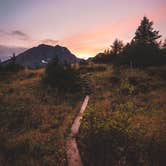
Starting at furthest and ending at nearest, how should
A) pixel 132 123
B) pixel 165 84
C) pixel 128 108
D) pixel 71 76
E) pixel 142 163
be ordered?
pixel 71 76
pixel 165 84
pixel 128 108
pixel 132 123
pixel 142 163

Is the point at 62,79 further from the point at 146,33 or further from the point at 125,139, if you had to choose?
the point at 146,33

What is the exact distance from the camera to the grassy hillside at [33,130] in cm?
596

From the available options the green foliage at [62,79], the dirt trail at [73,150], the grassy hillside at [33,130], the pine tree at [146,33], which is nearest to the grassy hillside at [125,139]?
the dirt trail at [73,150]

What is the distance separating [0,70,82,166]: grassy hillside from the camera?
5.96 m

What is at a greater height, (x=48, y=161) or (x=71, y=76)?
(x=71, y=76)

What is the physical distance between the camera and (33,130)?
8336 mm

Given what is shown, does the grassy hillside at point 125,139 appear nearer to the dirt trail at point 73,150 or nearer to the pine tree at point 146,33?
the dirt trail at point 73,150

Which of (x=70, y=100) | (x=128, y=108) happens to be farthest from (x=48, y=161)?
(x=70, y=100)

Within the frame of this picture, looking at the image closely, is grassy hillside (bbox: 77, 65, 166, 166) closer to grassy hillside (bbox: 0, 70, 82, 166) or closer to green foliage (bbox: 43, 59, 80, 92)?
grassy hillside (bbox: 0, 70, 82, 166)

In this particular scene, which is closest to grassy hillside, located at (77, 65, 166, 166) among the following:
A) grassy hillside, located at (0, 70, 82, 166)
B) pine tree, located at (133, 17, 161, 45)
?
grassy hillside, located at (0, 70, 82, 166)

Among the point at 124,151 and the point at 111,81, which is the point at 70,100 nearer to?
the point at 111,81

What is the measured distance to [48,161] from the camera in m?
5.68

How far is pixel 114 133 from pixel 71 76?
43.9ft

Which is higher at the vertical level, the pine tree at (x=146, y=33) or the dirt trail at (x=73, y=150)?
the pine tree at (x=146, y=33)
